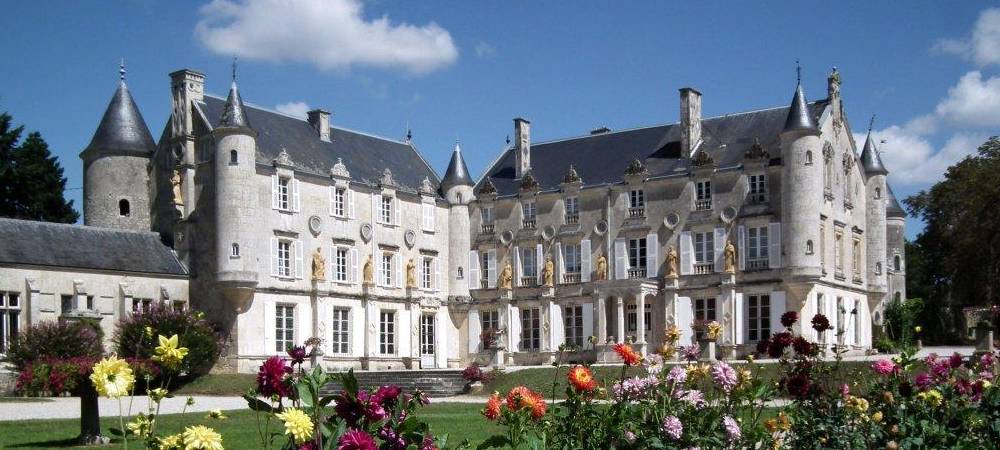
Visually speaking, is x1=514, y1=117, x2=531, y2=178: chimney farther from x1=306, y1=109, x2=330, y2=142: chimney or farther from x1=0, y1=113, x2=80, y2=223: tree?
x1=0, y1=113, x2=80, y2=223: tree

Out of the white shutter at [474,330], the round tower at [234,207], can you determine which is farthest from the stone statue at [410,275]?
the round tower at [234,207]

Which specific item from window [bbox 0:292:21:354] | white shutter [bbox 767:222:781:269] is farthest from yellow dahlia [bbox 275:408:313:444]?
white shutter [bbox 767:222:781:269]

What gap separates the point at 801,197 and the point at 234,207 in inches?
716

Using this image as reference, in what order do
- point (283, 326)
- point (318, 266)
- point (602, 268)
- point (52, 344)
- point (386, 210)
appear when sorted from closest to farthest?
point (52, 344)
point (283, 326)
point (318, 266)
point (602, 268)
point (386, 210)

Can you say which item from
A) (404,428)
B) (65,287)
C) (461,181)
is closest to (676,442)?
(404,428)

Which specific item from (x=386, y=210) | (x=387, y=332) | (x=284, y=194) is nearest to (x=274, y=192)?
(x=284, y=194)

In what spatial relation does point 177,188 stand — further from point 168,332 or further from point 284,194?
point 168,332

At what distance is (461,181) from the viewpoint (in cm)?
4291

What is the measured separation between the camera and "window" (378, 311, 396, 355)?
40062 millimetres

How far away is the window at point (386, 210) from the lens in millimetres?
40500

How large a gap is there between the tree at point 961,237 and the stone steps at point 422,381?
62.8 feet

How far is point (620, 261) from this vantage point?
127ft

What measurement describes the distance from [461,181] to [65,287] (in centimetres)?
1572

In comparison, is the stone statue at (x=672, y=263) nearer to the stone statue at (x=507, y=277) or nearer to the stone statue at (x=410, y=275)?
the stone statue at (x=507, y=277)
